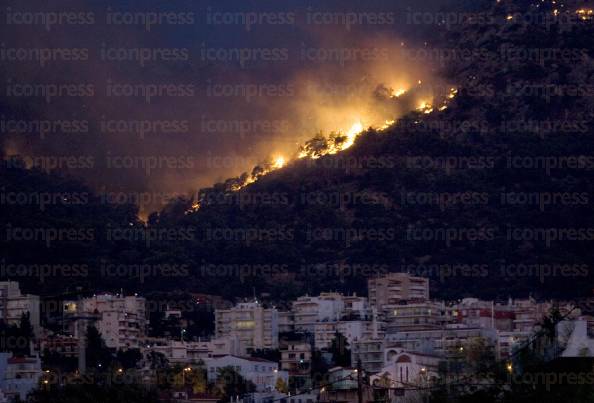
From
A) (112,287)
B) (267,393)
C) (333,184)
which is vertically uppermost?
(333,184)

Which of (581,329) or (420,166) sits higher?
(420,166)

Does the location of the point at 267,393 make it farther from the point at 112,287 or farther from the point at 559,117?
the point at 559,117

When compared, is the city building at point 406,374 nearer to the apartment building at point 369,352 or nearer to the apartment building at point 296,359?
the apartment building at point 369,352

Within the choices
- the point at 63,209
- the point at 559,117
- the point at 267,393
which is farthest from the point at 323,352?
the point at 559,117

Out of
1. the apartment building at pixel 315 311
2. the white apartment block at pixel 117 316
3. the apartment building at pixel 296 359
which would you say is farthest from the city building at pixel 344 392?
the apartment building at pixel 315 311

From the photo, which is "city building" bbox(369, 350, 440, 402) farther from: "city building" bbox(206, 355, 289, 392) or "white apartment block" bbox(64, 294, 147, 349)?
"white apartment block" bbox(64, 294, 147, 349)
